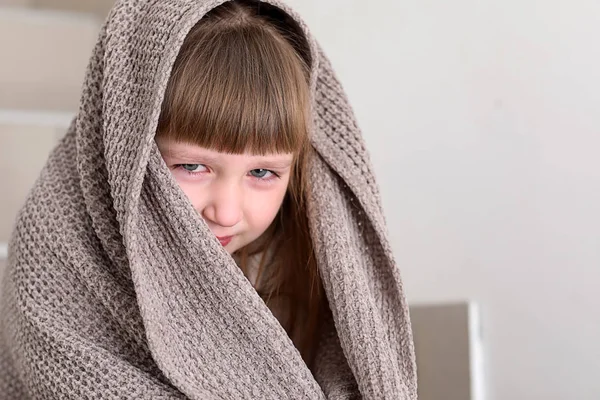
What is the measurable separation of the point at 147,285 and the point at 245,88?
0.23m

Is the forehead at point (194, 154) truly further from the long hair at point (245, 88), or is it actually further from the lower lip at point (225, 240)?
the lower lip at point (225, 240)

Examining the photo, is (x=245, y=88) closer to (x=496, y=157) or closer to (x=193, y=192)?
(x=193, y=192)

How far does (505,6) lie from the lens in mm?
1115

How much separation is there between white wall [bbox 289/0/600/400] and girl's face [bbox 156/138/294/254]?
385 mm

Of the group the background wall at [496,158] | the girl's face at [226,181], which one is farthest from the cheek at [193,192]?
the background wall at [496,158]

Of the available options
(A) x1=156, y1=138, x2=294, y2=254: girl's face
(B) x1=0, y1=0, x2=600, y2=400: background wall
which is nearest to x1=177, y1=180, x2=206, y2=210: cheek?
(A) x1=156, y1=138, x2=294, y2=254: girl's face

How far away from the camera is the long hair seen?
2.63 ft

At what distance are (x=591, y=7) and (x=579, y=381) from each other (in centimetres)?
53

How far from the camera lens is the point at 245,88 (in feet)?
2.66

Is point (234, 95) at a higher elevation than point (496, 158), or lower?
higher

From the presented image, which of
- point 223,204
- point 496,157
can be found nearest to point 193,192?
point 223,204

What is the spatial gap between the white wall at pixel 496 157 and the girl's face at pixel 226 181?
0.38 m

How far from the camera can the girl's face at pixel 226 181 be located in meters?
0.81

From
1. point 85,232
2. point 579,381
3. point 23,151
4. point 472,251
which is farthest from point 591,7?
point 23,151
